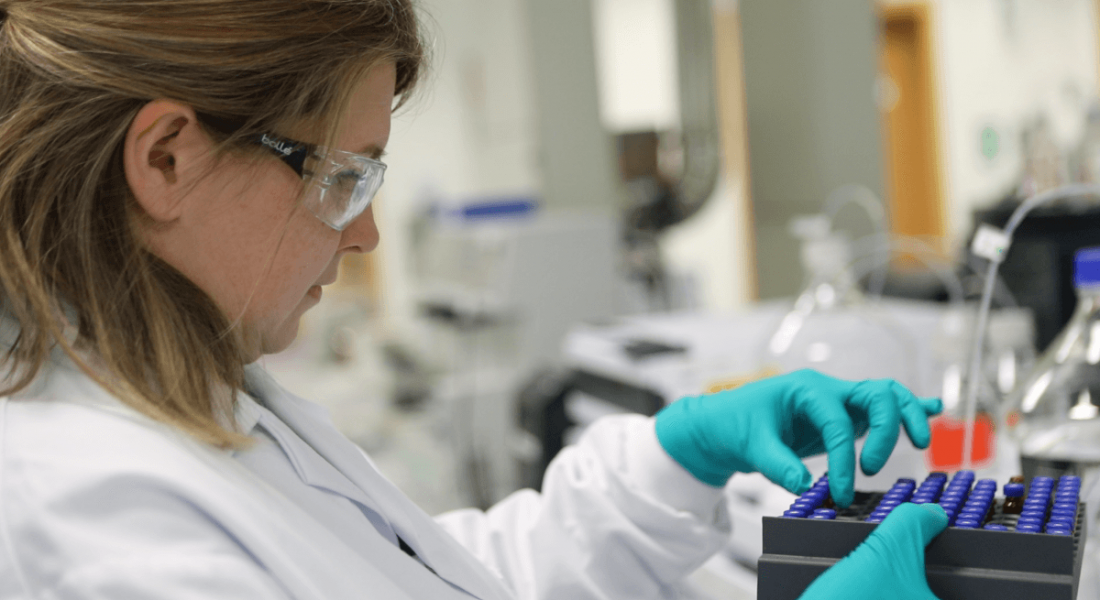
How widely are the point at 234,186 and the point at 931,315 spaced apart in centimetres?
166

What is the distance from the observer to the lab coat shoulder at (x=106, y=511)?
1.73 ft

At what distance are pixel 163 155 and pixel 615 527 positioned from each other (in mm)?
589

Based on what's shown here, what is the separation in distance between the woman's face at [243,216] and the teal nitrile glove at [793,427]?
41 cm

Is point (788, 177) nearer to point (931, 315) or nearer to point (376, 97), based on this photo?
point (931, 315)

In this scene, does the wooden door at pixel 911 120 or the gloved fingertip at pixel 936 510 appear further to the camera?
the wooden door at pixel 911 120

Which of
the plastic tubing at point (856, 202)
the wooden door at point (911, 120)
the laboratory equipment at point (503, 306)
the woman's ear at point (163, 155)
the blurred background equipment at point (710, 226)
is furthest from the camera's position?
the wooden door at point (911, 120)

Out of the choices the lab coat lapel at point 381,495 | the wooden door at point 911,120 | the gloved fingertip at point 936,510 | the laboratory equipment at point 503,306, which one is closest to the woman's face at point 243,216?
the lab coat lapel at point 381,495

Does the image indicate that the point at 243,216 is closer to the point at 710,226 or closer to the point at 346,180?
the point at 346,180

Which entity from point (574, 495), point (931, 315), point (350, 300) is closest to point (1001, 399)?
point (931, 315)

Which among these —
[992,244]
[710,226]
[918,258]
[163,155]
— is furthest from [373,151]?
[710,226]

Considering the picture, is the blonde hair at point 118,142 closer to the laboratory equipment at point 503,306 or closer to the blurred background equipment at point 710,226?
the blurred background equipment at point 710,226

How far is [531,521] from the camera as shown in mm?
1014

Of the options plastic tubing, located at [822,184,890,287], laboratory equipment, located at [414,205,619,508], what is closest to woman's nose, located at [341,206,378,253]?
laboratory equipment, located at [414,205,619,508]

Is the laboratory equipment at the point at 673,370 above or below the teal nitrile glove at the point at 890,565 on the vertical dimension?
below
